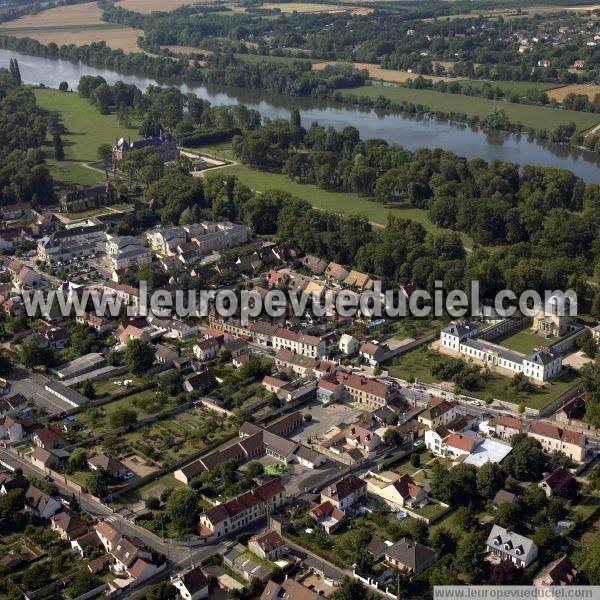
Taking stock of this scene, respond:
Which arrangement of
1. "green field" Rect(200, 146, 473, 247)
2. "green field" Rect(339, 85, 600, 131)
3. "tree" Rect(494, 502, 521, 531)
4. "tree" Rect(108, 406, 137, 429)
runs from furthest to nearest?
"green field" Rect(339, 85, 600, 131), "green field" Rect(200, 146, 473, 247), "tree" Rect(108, 406, 137, 429), "tree" Rect(494, 502, 521, 531)

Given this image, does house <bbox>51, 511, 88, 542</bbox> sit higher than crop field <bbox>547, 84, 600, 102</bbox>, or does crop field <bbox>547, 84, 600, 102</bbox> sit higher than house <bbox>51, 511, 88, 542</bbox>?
crop field <bbox>547, 84, 600, 102</bbox>

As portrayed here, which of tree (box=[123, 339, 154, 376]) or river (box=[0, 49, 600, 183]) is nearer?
tree (box=[123, 339, 154, 376])

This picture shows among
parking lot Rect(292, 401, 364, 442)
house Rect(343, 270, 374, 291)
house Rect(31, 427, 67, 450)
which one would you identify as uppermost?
house Rect(343, 270, 374, 291)

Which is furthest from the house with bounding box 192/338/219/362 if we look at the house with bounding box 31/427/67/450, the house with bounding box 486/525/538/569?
the house with bounding box 486/525/538/569

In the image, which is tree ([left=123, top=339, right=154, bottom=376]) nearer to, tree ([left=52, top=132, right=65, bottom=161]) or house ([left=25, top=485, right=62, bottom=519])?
house ([left=25, top=485, right=62, bottom=519])

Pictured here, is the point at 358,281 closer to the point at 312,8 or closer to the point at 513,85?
the point at 513,85

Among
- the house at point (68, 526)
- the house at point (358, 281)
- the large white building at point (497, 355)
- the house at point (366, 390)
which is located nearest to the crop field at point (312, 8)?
the house at point (358, 281)

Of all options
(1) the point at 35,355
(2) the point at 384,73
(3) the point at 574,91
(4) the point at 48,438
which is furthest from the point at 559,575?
(2) the point at 384,73
